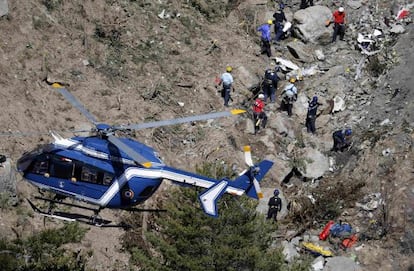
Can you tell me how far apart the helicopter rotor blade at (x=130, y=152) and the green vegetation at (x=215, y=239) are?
4867 millimetres

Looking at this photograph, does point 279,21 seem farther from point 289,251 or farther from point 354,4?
point 289,251

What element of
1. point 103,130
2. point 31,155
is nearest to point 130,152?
point 103,130

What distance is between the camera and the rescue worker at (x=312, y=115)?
2697 cm

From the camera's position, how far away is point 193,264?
69.8ft

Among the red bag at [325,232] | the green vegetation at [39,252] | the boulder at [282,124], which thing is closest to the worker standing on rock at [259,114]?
the boulder at [282,124]

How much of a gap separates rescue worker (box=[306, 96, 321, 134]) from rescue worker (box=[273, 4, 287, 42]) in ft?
13.4

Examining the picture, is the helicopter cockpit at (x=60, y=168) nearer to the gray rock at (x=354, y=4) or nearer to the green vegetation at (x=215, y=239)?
the green vegetation at (x=215, y=239)

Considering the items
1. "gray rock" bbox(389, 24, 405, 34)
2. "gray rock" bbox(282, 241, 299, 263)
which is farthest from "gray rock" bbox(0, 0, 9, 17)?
"gray rock" bbox(389, 24, 405, 34)

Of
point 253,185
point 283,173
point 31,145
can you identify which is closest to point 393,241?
point 283,173

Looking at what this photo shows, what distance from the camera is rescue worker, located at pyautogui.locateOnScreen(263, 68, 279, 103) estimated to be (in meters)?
27.8

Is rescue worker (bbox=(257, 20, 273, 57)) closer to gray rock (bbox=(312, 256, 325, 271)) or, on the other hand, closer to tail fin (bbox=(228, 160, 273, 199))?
gray rock (bbox=(312, 256, 325, 271))

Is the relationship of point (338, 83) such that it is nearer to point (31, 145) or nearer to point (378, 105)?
point (378, 105)

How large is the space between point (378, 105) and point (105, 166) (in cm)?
1237

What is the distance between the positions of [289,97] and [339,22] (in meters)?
4.22
